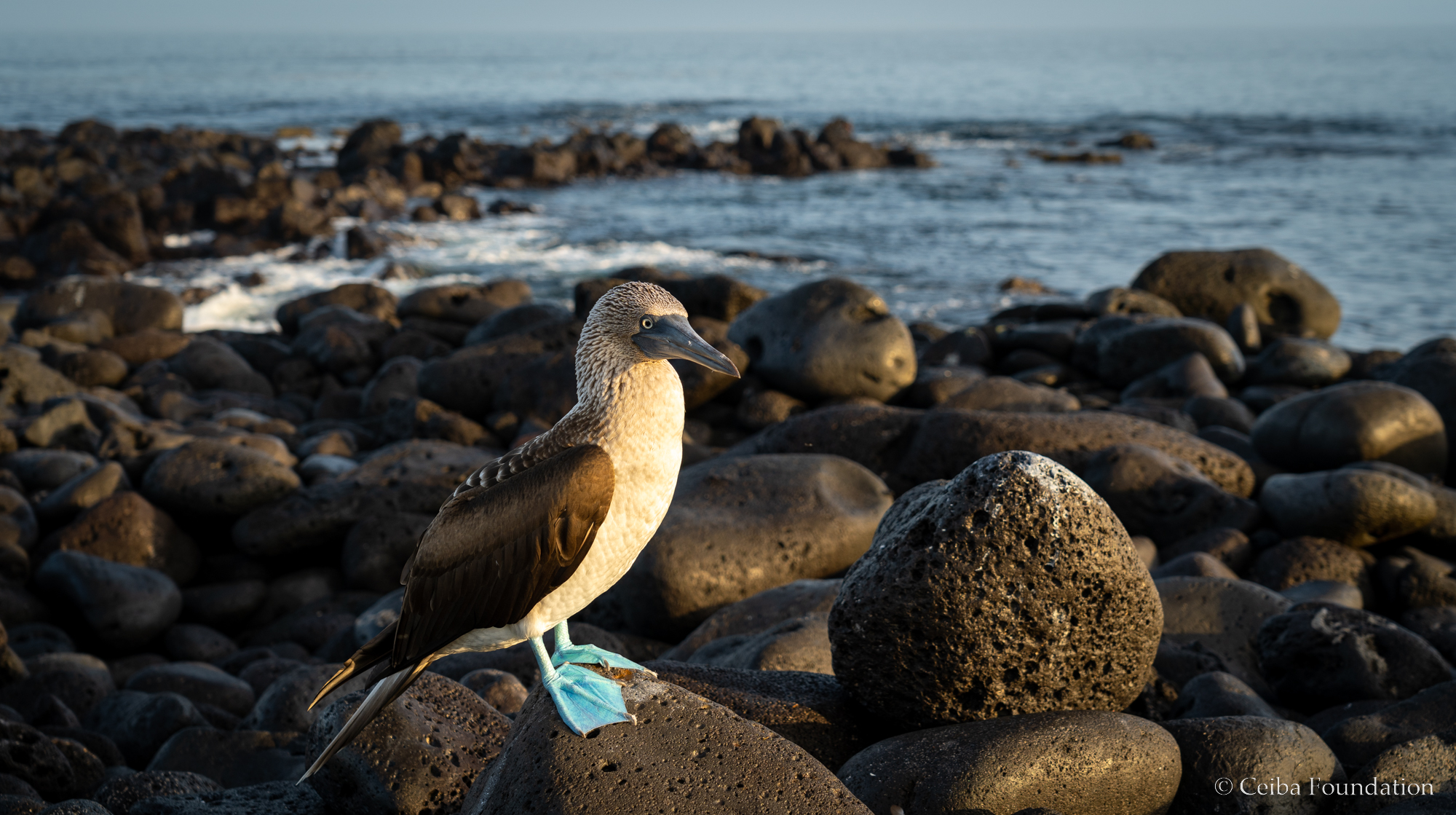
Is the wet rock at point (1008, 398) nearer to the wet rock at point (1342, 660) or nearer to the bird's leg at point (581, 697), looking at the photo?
the wet rock at point (1342, 660)

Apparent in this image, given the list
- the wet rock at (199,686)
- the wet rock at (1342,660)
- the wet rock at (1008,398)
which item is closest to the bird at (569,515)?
the wet rock at (199,686)

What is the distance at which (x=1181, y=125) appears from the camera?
4494 cm

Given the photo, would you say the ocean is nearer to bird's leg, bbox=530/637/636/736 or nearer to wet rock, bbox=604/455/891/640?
wet rock, bbox=604/455/891/640

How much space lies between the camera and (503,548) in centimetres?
300

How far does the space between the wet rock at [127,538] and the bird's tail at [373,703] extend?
17.8 feet

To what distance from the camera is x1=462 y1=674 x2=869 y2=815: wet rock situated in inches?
121

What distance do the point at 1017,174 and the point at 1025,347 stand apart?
21851mm

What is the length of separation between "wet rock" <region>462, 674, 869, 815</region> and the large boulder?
13.2 m

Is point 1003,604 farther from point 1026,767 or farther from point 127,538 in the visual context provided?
point 127,538

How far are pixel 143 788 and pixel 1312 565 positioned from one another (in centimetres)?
673

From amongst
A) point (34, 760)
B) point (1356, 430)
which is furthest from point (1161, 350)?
point (34, 760)

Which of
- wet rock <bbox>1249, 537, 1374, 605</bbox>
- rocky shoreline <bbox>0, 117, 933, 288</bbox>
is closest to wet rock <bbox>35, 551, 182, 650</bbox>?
wet rock <bbox>1249, 537, 1374, 605</bbox>

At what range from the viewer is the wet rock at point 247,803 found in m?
3.71

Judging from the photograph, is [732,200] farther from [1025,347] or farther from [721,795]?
[721,795]
